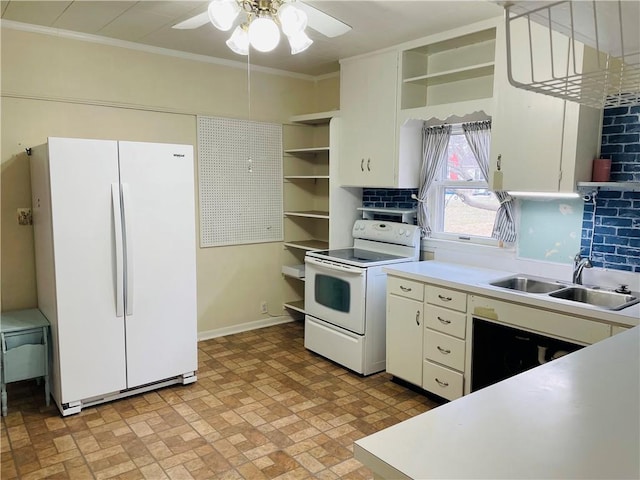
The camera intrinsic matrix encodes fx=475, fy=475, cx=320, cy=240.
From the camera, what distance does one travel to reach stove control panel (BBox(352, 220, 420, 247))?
12.2 ft

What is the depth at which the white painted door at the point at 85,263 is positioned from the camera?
282 centimetres

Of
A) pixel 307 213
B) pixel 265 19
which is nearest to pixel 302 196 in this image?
pixel 307 213

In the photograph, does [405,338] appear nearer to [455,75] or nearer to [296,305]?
[296,305]

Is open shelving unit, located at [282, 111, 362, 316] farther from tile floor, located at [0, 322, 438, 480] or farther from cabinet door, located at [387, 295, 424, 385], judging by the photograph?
cabinet door, located at [387, 295, 424, 385]

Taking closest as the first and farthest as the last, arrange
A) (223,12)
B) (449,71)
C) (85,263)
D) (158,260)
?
(223,12), (85,263), (158,260), (449,71)

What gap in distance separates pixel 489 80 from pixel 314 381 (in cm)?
249

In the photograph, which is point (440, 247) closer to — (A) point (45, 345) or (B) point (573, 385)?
(B) point (573, 385)

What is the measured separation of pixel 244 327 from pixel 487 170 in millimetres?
2643

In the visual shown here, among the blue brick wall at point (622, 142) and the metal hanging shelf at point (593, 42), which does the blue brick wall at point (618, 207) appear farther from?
the metal hanging shelf at point (593, 42)

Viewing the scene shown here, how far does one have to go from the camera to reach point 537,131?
2713mm

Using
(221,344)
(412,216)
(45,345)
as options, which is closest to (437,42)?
(412,216)

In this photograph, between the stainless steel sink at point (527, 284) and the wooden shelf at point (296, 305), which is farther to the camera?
the wooden shelf at point (296, 305)

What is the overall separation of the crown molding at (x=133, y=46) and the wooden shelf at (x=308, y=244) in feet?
5.38

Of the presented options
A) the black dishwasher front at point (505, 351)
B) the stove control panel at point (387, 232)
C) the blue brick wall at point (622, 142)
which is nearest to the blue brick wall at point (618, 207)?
the blue brick wall at point (622, 142)
